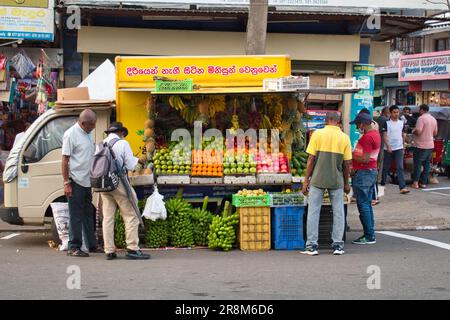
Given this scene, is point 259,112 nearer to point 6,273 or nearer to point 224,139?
point 224,139

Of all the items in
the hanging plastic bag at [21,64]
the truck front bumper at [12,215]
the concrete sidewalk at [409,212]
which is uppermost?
the hanging plastic bag at [21,64]

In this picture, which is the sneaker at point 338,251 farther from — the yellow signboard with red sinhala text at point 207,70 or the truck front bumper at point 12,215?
the truck front bumper at point 12,215

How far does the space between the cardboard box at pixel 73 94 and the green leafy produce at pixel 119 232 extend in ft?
6.48

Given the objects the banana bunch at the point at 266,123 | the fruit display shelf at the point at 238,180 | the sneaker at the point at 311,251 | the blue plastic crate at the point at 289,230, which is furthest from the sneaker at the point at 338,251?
the banana bunch at the point at 266,123

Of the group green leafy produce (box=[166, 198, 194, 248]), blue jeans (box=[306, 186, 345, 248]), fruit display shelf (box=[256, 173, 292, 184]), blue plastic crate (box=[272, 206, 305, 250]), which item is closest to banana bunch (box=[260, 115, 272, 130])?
fruit display shelf (box=[256, 173, 292, 184])

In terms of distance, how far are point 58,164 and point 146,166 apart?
4.16 feet

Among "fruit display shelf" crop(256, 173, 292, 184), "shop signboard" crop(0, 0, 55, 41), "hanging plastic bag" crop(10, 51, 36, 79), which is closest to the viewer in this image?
"fruit display shelf" crop(256, 173, 292, 184)

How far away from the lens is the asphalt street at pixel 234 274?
733 centimetres

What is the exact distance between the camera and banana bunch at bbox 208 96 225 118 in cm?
1095

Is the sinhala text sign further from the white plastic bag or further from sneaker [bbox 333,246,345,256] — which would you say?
sneaker [bbox 333,246,345,256]

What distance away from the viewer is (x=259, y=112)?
11180 mm

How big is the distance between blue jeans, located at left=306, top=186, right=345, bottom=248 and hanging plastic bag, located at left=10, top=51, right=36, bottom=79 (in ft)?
27.5

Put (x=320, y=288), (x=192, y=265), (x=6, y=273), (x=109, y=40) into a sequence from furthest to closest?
(x=109, y=40)
(x=192, y=265)
(x=6, y=273)
(x=320, y=288)

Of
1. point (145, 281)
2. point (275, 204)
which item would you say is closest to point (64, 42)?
point (275, 204)
